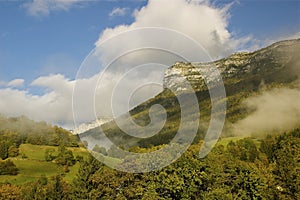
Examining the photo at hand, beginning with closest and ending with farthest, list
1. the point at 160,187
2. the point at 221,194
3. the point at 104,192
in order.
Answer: the point at 221,194
the point at 160,187
the point at 104,192

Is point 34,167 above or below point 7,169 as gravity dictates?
above

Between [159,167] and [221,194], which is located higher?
[159,167]

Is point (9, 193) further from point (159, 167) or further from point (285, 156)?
point (285, 156)

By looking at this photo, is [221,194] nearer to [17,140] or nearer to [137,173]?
[137,173]

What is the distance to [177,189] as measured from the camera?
49719mm

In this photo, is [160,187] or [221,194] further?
[160,187]

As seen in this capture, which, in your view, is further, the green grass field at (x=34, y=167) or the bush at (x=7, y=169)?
the bush at (x=7, y=169)

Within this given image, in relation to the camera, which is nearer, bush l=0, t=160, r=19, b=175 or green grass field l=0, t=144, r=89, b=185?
green grass field l=0, t=144, r=89, b=185

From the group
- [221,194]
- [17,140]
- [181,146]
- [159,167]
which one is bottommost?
Result: [221,194]

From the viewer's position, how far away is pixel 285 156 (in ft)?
173

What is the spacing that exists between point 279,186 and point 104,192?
86.7 ft

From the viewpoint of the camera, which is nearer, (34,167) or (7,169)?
(7,169)

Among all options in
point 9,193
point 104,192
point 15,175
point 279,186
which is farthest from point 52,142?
point 279,186

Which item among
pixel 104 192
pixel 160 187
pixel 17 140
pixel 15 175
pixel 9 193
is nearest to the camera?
pixel 160 187
